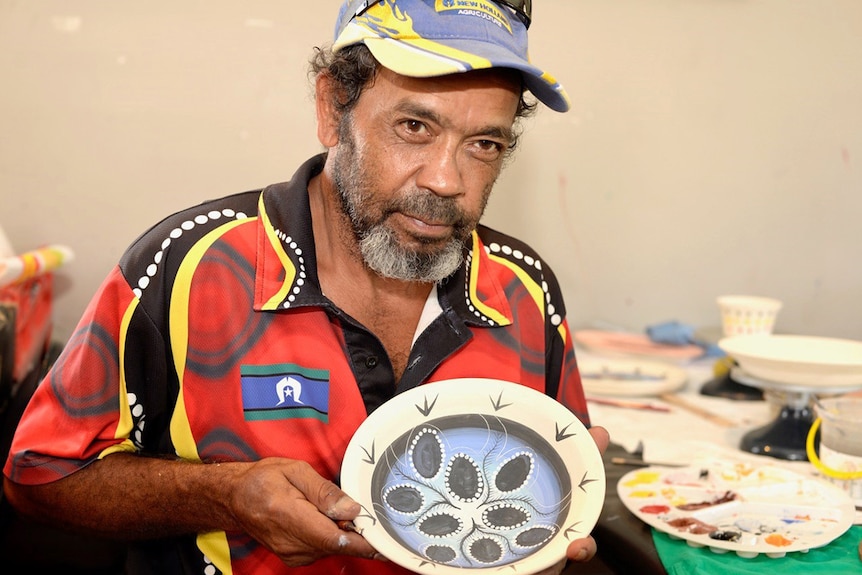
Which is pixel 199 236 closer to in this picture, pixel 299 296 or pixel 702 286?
pixel 299 296

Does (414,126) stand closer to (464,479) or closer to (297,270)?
(297,270)

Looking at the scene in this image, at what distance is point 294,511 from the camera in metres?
1.03

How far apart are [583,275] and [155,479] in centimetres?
196

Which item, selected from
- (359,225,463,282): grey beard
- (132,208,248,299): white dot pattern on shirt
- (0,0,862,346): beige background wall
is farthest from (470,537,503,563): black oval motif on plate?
(0,0,862,346): beige background wall

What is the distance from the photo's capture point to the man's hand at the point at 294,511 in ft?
3.34

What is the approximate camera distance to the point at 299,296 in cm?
130

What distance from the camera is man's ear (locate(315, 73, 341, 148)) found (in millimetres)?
1430

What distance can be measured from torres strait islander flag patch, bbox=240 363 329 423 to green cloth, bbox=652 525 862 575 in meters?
0.59

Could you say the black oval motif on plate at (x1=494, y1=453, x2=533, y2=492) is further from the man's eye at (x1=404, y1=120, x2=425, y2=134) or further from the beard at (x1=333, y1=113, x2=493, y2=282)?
the man's eye at (x1=404, y1=120, x2=425, y2=134)

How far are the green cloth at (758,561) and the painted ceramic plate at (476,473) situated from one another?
0.21 metres

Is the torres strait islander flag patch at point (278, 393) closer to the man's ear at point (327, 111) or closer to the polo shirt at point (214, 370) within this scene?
the polo shirt at point (214, 370)

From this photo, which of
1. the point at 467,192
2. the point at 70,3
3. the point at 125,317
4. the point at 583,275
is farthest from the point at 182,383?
the point at 583,275

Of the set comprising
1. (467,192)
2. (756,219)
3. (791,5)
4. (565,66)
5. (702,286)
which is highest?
(791,5)

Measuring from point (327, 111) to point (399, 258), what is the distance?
31cm
